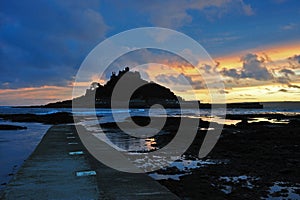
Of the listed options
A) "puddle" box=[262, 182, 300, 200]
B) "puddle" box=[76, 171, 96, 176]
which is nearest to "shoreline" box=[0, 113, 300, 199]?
→ "puddle" box=[262, 182, 300, 200]

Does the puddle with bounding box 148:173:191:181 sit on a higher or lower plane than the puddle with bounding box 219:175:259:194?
higher

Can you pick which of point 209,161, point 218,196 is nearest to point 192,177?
point 218,196

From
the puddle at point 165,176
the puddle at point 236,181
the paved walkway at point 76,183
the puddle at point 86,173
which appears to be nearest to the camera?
the paved walkway at point 76,183

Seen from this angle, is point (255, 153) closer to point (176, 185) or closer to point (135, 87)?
point (176, 185)

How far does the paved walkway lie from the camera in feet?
19.9

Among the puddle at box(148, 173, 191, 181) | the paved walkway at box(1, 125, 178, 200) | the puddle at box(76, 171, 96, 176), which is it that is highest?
the puddle at box(76, 171, 96, 176)

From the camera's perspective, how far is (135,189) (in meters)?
6.57

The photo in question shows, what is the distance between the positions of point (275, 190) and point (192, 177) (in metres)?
2.32

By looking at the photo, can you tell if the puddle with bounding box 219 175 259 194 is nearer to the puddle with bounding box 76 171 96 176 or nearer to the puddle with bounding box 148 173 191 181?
the puddle with bounding box 148 173 191 181

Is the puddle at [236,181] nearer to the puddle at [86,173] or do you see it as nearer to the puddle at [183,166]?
the puddle at [183,166]

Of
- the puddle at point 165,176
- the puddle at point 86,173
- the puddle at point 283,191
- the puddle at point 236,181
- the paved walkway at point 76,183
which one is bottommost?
the puddle at point 283,191

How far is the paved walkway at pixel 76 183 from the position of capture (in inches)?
239

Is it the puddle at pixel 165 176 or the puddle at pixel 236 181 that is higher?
the puddle at pixel 165 176

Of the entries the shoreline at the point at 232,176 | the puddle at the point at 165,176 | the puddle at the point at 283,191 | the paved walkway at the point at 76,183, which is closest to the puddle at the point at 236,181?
the shoreline at the point at 232,176
